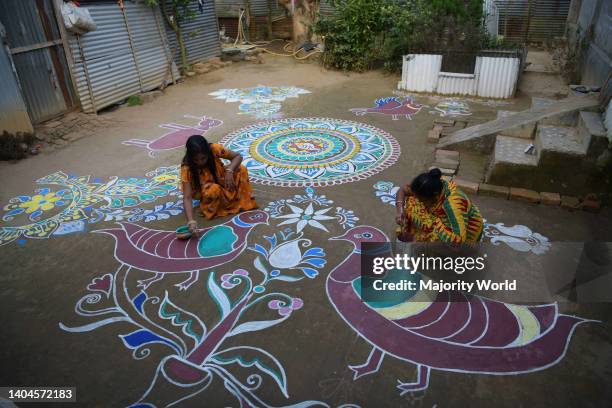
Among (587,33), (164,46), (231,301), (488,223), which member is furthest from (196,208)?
(587,33)

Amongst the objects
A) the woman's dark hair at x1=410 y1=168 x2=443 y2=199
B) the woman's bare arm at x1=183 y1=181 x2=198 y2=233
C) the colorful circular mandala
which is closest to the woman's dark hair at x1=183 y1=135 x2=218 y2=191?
the woman's bare arm at x1=183 y1=181 x2=198 y2=233

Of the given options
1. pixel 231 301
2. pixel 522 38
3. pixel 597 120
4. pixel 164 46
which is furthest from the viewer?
pixel 522 38

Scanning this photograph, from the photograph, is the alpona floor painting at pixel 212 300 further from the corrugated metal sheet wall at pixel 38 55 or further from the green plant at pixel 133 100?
the green plant at pixel 133 100

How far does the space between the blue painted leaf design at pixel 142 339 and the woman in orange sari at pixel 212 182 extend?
1.07 metres

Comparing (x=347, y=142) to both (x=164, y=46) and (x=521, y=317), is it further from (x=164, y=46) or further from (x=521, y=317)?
(x=164, y=46)

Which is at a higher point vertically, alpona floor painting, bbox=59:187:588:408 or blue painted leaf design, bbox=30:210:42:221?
blue painted leaf design, bbox=30:210:42:221

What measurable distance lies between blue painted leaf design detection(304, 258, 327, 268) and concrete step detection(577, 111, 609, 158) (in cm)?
291

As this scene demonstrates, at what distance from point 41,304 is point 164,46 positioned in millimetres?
7632

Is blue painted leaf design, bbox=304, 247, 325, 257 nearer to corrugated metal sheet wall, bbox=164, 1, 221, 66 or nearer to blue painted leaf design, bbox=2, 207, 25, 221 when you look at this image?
blue painted leaf design, bbox=2, 207, 25, 221

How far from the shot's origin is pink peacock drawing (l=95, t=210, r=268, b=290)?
10.8 feet

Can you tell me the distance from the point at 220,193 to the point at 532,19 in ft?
40.1

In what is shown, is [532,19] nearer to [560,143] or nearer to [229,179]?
[560,143]

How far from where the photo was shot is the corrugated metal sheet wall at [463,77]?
7273 mm

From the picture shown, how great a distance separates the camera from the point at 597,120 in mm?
4176
